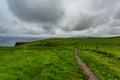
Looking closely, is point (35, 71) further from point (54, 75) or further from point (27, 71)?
point (54, 75)

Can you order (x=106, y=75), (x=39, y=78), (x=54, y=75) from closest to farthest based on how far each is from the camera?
(x=39, y=78)
(x=54, y=75)
(x=106, y=75)

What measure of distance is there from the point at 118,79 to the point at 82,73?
512 centimetres

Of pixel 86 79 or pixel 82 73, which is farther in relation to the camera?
pixel 82 73

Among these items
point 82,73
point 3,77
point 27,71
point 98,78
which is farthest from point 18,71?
point 98,78

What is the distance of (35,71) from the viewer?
34.7m

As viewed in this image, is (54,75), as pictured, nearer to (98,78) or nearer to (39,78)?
(39,78)

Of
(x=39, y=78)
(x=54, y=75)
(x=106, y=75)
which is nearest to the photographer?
(x=39, y=78)

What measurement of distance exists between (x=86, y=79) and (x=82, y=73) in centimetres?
393

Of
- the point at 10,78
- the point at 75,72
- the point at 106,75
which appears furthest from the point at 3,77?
the point at 106,75

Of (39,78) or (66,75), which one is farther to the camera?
(66,75)

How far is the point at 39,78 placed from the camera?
2906 cm

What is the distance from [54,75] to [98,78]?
593cm

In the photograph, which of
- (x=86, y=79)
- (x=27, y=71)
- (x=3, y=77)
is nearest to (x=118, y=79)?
(x=86, y=79)

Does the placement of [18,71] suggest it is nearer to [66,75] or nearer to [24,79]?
[24,79]
